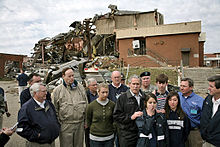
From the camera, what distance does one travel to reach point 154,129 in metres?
2.82

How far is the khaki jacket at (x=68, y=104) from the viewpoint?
11.5 feet

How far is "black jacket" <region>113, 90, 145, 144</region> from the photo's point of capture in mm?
2963

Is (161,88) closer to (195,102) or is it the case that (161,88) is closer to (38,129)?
(195,102)

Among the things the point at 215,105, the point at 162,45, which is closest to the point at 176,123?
the point at 215,105

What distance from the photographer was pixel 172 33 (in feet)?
67.9

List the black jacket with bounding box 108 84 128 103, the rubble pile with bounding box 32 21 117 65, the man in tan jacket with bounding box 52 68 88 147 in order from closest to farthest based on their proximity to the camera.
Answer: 1. the man in tan jacket with bounding box 52 68 88 147
2. the black jacket with bounding box 108 84 128 103
3. the rubble pile with bounding box 32 21 117 65

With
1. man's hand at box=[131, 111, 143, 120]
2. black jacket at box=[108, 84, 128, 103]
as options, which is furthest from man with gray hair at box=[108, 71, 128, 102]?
man's hand at box=[131, 111, 143, 120]

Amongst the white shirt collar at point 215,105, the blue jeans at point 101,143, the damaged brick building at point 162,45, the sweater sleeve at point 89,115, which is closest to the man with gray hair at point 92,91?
the sweater sleeve at point 89,115

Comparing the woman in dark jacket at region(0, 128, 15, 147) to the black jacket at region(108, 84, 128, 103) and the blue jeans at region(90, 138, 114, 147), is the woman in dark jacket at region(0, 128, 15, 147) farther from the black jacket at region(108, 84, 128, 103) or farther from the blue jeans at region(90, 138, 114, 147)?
the black jacket at region(108, 84, 128, 103)

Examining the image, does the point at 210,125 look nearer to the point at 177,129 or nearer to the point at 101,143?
the point at 177,129

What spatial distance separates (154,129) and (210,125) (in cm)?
91

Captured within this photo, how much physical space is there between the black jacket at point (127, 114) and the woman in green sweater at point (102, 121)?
0.27 m

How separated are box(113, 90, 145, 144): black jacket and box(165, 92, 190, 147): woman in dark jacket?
1.75 feet

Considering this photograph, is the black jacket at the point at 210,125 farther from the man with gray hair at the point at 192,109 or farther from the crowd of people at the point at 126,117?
the man with gray hair at the point at 192,109
